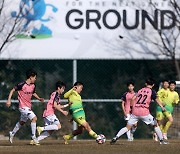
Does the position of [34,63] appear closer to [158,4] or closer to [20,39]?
[20,39]

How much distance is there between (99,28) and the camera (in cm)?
3831

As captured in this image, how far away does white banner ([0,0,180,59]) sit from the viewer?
125 ft

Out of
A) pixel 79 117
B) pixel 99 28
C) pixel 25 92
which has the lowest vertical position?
pixel 79 117

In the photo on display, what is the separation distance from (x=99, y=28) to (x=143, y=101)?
12.9 m

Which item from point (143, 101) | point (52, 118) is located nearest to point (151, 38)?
point (52, 118)

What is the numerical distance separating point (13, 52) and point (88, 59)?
9.93 feet

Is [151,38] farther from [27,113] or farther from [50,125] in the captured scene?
[50,125]

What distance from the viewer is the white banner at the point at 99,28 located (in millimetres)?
38031

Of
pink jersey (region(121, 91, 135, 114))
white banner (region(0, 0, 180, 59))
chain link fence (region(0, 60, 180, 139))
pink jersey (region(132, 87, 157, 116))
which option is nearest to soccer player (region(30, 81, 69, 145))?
pink jersey (region(132, 87, 157, 116))

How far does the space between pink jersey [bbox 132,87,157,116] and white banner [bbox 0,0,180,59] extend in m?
12.5

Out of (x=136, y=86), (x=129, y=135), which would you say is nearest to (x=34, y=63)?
(x=136, y=86)

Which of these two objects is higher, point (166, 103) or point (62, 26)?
point (62, 26)

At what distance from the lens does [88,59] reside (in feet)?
127

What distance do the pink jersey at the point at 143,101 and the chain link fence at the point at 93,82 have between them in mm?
11770
